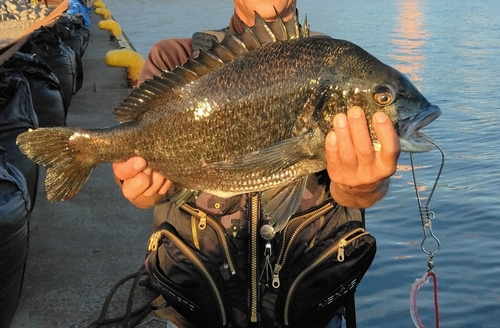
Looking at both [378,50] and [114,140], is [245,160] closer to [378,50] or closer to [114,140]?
[114,140]

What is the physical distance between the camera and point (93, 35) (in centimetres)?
1827

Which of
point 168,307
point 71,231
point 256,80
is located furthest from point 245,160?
point 71,231

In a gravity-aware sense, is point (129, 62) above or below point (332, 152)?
below

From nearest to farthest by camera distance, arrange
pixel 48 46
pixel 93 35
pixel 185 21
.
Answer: pixel 48 46 → pixel 93 35 → pixel 185 21

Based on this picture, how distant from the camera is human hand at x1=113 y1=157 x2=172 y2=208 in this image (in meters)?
2.22

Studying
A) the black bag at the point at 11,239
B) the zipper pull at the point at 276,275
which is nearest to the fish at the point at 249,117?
the zipper pull at the point at 276,275

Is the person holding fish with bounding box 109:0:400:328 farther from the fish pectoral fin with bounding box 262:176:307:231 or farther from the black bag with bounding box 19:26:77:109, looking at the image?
the black bag with bounding box 19:26:77:109

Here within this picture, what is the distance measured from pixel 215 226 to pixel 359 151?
2.24 ft

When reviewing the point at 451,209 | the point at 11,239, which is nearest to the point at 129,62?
the point at 451,209

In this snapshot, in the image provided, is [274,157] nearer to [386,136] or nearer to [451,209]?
[386,136]

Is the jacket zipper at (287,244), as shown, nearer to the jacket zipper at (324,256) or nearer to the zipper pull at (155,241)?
the jacket zipper at (324,256)

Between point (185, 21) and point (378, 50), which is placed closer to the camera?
point (378, 50)

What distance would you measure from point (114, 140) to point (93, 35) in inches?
673

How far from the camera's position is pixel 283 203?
2.08 metres
